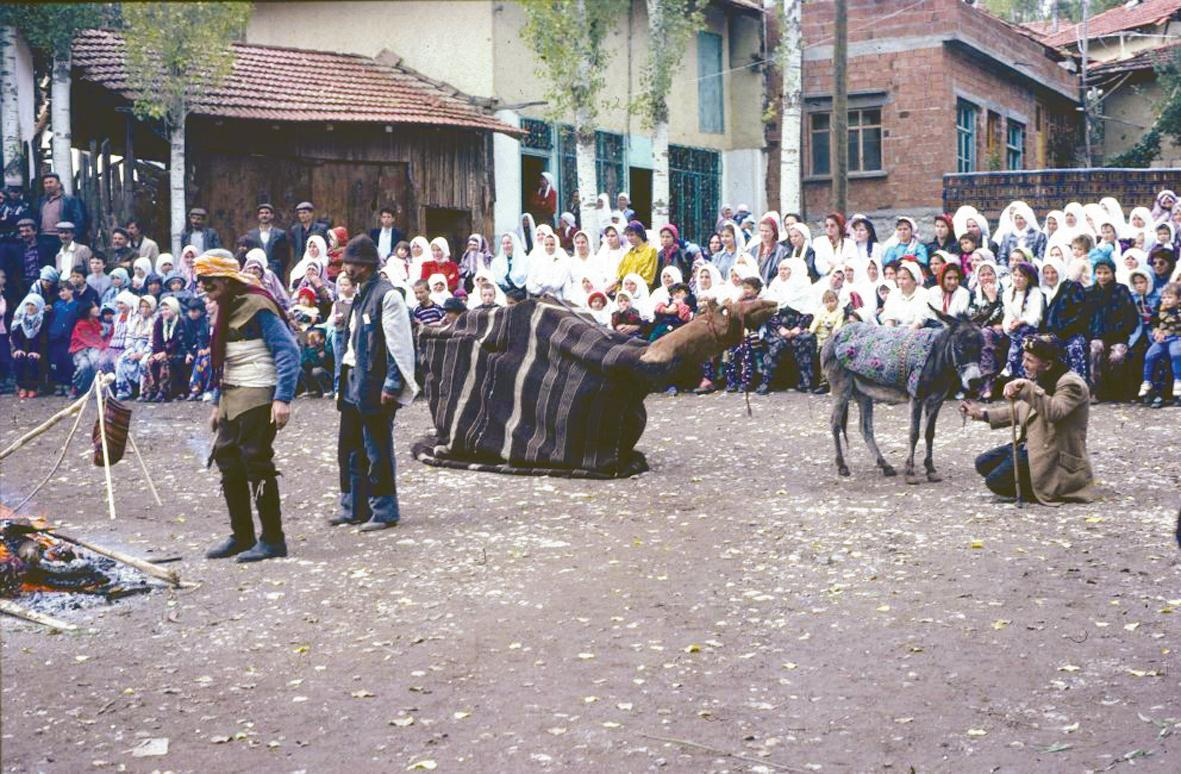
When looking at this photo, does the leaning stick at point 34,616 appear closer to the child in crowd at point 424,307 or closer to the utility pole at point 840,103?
the child in crowd at point 424,307

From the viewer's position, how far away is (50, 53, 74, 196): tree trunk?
688 inches

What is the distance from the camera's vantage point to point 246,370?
8328mm

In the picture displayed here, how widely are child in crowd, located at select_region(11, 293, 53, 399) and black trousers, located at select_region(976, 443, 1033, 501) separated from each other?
486 inches

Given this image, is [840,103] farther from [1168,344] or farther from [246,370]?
[246,370]

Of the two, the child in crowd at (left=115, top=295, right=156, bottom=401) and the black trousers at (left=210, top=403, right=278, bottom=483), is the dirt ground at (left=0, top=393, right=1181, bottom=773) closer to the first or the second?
the black trousers at (left=210, top=403, right=278, bottom=483)

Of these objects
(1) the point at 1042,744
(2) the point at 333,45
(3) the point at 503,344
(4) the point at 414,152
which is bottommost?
(1) the point at 1042,744

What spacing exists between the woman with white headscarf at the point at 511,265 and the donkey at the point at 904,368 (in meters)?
8.75

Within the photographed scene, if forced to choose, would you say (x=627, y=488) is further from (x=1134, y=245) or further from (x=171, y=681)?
(x=1134, y=245)

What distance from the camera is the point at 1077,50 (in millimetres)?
39938

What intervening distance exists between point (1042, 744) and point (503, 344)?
705 centimetres

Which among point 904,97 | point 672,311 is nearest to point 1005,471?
point 672,311

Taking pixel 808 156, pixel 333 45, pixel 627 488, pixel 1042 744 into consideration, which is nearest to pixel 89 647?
pixel 1042 744

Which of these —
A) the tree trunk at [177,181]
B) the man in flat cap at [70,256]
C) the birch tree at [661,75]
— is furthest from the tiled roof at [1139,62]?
the man in flat cap at [70,256]

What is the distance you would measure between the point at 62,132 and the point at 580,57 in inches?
281
